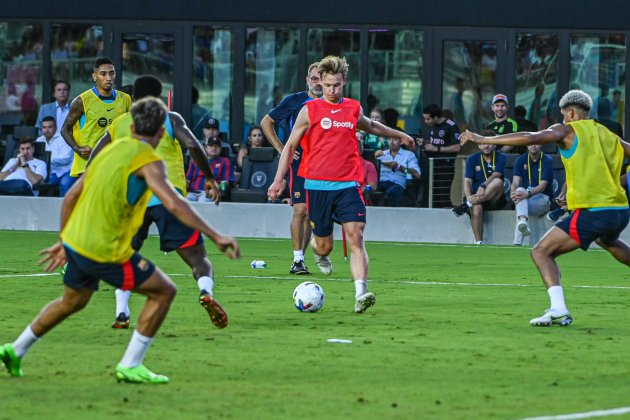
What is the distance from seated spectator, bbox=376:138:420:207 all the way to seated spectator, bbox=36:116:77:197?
5.27 metres

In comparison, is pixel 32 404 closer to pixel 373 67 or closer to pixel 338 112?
pixel 338 112

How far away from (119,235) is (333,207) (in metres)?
5.04

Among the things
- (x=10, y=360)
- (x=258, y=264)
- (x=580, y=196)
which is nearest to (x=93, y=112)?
(x=258, y=264)

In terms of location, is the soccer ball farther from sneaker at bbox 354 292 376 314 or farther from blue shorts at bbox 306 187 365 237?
blue shorts at bbox 306 187 365 237

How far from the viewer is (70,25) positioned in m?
28.7

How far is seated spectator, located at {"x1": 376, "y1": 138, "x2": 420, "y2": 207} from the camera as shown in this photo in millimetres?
25172

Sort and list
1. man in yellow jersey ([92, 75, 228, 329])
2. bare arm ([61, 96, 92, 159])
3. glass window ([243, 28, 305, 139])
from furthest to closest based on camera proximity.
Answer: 1. glass window ([243, 28, 305, 139])
2. bare arm ([61, 96, 92, 159])
3. man in yellow jersey ([92, 75, 228, 329])

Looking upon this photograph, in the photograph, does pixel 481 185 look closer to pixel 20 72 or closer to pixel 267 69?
pixel 267 69

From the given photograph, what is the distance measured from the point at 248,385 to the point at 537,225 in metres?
16.1

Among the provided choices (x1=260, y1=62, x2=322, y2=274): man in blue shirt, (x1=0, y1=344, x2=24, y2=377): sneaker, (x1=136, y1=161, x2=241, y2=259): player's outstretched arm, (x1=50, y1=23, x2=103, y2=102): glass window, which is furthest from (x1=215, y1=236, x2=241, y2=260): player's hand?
(x1=50, y1=23, x2=103, y2=102): glass window

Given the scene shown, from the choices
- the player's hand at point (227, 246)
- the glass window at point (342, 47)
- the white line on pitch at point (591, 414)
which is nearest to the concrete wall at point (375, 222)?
the glass window at point (342, 47)

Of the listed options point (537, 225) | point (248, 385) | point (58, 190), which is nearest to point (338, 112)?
point (248, 385)

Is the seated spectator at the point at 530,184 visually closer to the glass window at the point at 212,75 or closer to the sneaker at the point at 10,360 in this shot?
the glass window at the point at 212,75

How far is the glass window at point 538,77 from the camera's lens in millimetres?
28000
